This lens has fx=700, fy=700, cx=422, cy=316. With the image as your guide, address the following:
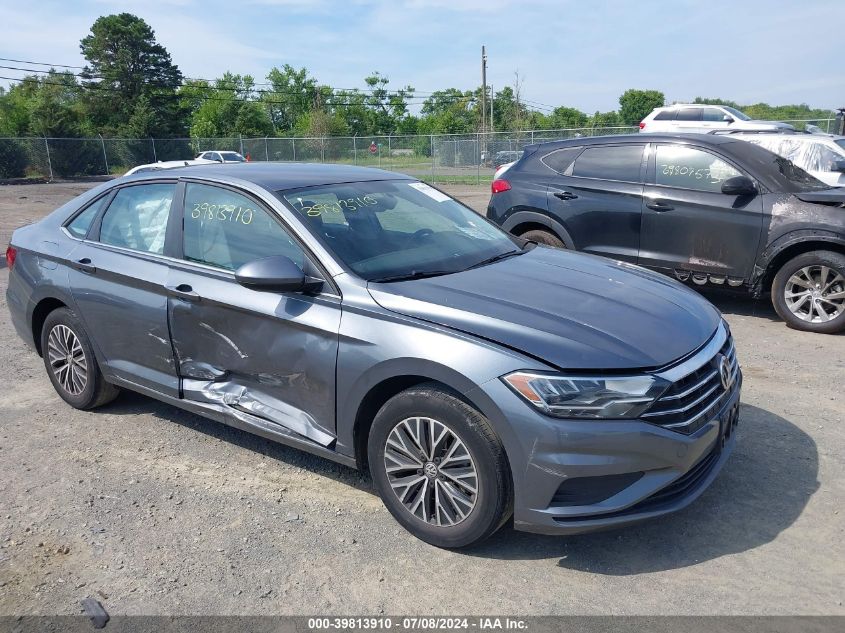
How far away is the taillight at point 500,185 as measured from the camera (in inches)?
321

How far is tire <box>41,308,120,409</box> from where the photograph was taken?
4738mm

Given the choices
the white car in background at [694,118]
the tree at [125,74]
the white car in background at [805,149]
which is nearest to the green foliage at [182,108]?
the tree at [125,74]

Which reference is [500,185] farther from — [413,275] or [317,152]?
[317,152]

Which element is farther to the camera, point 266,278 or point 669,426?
point 266,278

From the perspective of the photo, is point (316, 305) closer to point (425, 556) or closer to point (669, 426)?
point (425, 556)

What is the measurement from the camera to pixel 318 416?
353cm

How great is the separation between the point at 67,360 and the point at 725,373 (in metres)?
4.24

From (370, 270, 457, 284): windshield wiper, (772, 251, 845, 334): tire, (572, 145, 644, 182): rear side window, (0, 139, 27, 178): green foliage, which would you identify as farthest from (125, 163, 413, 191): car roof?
(0, 139, 27, 178): green foliage

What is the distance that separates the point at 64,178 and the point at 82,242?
39.2 m

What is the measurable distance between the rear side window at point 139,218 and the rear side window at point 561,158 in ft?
15.9

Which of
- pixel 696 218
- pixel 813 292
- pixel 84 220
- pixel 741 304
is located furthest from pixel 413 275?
pixel 741 304

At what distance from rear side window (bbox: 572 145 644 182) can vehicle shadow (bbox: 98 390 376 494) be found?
490 cm

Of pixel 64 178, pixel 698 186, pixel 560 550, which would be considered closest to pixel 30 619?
pixel 560 550

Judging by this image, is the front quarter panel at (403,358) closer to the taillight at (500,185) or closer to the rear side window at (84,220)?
the rear side window at (84,220)
